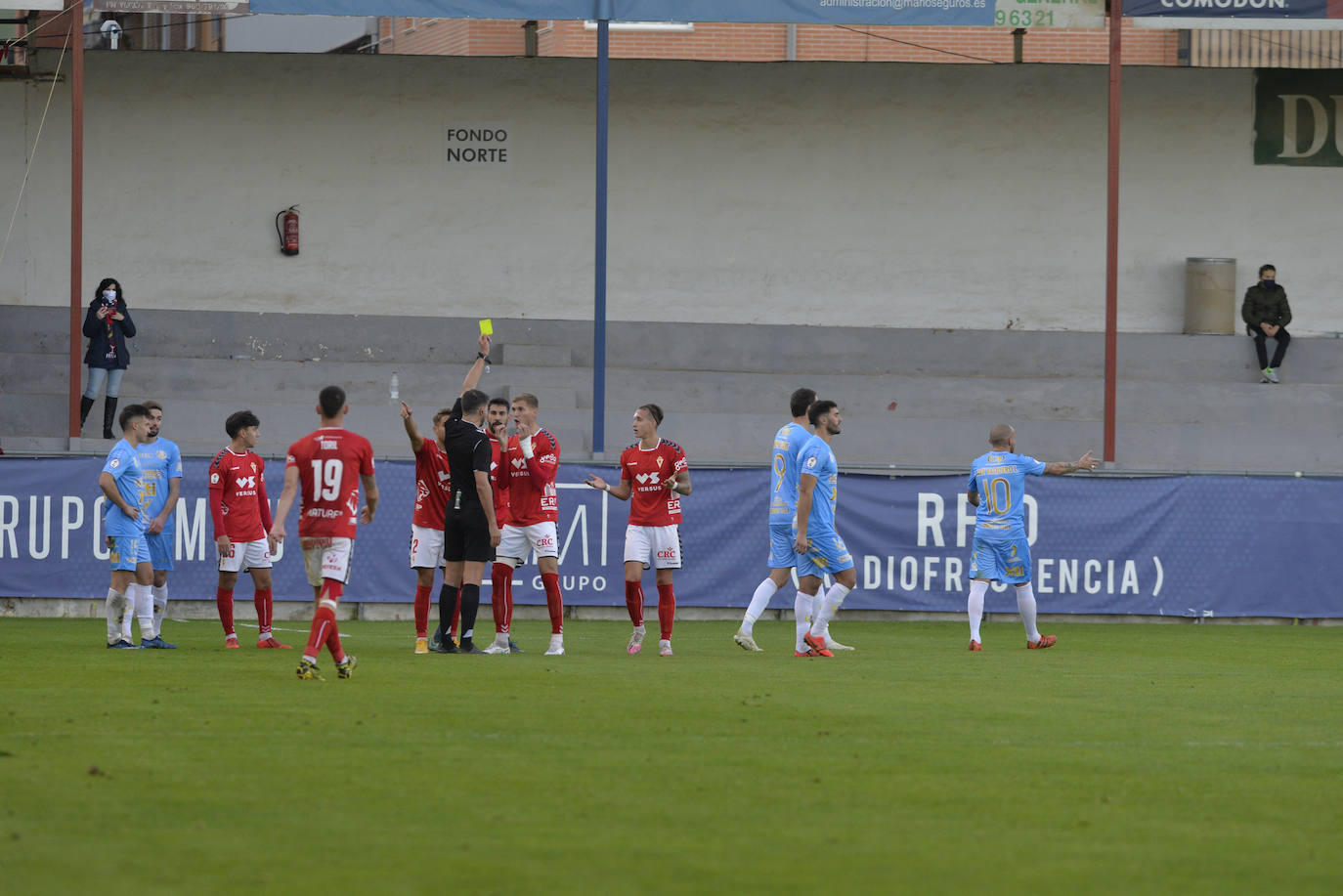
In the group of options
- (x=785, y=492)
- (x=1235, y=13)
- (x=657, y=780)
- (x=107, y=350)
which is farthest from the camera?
(x=107, y=350)

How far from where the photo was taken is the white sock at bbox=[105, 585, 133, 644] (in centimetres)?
1416

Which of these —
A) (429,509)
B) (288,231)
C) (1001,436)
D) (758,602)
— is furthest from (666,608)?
(288,231)

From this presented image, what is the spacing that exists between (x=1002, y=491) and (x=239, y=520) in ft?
21.9

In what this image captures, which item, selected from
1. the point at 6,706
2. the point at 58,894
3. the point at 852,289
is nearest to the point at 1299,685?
the point at 6,706

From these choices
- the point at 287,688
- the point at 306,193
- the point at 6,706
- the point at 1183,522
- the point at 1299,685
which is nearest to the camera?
the point at 6,706

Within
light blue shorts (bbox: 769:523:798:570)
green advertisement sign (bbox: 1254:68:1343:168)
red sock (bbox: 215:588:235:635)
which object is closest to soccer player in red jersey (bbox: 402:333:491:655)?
red sock (bbox: 215:588:235:635)

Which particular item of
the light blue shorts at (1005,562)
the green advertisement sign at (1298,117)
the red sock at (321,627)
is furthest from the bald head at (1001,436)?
the green advertisement sign at (1298,117)

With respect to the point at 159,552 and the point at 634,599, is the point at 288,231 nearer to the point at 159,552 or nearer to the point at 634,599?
the point at 159,552

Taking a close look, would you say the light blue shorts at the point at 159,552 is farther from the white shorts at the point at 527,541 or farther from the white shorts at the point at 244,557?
the white shorts at the point at 527,541

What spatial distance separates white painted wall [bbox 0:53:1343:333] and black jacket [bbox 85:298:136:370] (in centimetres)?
570

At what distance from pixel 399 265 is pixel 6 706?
2083 cm

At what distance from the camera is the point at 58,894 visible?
17.0 ft

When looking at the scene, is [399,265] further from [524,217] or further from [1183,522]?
[1183,522]

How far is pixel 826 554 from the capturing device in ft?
46.6
